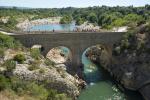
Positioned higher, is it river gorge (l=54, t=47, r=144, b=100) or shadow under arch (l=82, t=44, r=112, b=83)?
shadow under arch (l=82, t=44, r=112, b=83)

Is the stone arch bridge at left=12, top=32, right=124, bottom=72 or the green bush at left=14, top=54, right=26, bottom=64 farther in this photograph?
the stone arch bridge at left=12, top=32, right=124, bottom=72

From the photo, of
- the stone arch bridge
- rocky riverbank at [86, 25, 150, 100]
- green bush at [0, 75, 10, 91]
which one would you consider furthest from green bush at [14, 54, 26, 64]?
rocky riverbank at [86, 25, 150, 100]

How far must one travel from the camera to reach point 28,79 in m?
53.8

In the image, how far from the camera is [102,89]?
214ft

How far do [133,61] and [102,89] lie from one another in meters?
9.11

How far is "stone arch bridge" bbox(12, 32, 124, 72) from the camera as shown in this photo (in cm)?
6781

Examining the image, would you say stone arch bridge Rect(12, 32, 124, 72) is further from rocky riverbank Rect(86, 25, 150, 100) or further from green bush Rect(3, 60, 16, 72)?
green bush Rect(3, 60, 16, 72)

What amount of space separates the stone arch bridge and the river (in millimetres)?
5056

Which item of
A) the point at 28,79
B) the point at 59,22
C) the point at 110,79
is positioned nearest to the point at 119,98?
the point at 110,79

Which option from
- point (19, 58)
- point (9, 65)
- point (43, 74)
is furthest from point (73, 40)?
point (9, 65)

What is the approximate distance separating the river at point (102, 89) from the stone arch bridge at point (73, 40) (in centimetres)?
506

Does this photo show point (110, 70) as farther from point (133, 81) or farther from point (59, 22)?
point (59, 22)

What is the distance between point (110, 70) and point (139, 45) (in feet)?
31.4

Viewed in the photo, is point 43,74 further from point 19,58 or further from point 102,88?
point 102,88
